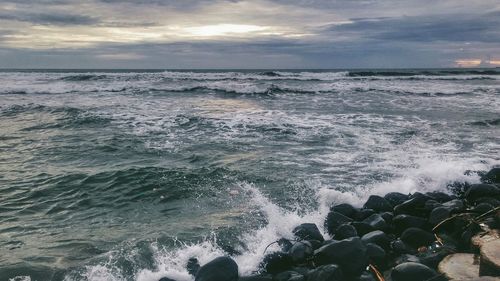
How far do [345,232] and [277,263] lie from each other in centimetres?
120

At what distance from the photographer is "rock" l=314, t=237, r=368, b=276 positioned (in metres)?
4.58

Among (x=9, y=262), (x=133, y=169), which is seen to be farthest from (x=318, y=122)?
(x=9, y=262)

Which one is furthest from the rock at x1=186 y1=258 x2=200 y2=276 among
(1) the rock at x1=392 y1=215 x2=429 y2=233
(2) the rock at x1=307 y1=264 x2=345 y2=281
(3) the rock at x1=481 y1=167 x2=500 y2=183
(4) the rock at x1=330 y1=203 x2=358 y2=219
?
(3) the rock at x1=481 y1=167 x2=500 y2=183

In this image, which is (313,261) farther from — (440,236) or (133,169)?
(133,169)

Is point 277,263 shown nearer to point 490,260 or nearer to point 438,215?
point 490,260

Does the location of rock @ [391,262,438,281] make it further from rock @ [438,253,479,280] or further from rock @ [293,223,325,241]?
rock @ [293,223,325,241]

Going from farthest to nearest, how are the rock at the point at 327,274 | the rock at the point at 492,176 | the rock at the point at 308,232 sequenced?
the rock at the point at 492,176 < the rock at the point at 308,232 < the rock at the point at 327,274

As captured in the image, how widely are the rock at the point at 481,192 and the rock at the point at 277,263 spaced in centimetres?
391

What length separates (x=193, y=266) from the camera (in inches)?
196

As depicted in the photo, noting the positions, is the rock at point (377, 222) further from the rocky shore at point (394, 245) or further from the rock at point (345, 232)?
the rock at point (345, 232)

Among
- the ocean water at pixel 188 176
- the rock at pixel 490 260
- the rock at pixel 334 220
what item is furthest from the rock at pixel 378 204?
the rock at pixel 490 260

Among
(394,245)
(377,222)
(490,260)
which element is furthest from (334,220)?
(490,260)

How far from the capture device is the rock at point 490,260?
3.80 metres

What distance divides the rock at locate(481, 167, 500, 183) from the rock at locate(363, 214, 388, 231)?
11.0ft
